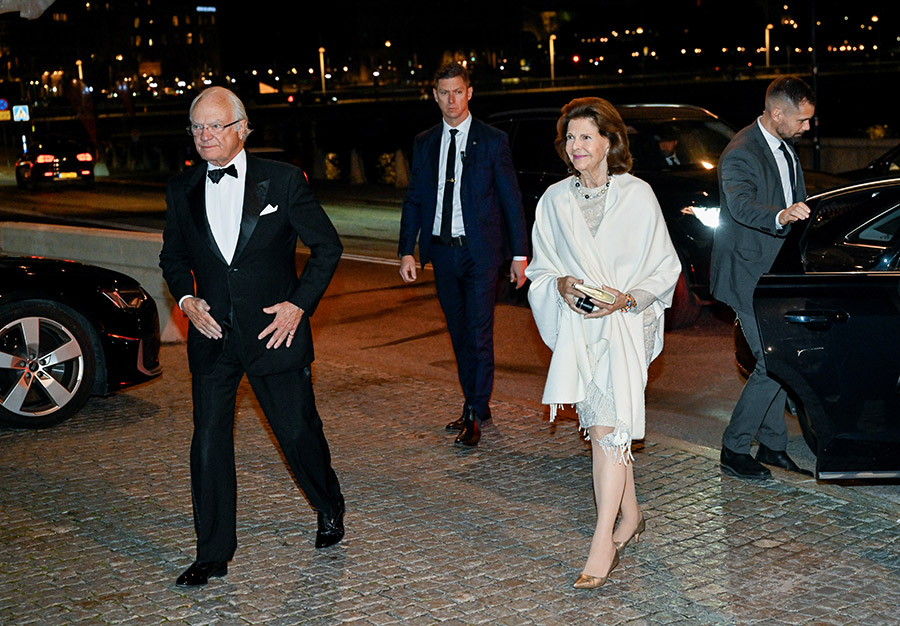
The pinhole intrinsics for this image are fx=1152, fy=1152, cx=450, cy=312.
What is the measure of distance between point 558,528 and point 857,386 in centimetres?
148

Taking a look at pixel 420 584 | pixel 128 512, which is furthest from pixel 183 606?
pixel 128 512

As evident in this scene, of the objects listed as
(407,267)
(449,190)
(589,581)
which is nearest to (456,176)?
(449,190)

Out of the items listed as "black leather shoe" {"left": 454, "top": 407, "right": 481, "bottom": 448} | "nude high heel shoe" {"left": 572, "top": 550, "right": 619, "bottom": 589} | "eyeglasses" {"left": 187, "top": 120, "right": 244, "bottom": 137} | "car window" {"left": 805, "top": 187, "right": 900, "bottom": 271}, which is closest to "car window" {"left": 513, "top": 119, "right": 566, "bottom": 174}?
"black leather shoe" {"left": 454, "top": 407, "right": 481, "bottom": 448}

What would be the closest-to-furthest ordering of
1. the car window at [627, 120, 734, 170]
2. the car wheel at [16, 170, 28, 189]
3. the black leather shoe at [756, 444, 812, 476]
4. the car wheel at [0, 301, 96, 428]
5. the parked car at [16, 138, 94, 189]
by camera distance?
the black leather shoe at [756, 444, 812, 476] → the car wheel at [0, 301, 96, 428] → the car window at [627, 120, 734, 170] → the parked car at [16, 138, 94, 189] → the car wheel at [16, 170, 28, 189]

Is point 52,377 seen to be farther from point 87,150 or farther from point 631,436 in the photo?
point 87,150

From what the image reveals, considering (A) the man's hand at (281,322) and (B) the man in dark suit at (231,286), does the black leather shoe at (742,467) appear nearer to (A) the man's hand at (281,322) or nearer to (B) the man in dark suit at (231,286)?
(B) the man in dark suit at (231,286)

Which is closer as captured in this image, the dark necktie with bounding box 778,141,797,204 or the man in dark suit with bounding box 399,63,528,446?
the dark necktie with bounding box 778,141,797,204

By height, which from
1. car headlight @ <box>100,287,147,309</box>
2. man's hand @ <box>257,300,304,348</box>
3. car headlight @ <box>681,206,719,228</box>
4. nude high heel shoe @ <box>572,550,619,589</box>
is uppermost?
man's hand @ <box>257,300,304,348</box>

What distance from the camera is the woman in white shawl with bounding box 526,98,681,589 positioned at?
450 centimetres

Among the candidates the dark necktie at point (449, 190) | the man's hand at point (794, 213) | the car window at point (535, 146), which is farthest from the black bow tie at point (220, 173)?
the car window at point (535, 146)

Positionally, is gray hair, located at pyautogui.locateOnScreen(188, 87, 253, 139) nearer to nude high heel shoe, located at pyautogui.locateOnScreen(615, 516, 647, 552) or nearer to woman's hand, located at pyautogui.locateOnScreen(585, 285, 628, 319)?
woman's hand, located at pyautogui.locateOnScreen(585, 285, 628, 319)

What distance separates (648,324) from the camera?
468cm

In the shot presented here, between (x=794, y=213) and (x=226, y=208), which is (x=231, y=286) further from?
(x=794, y=213)

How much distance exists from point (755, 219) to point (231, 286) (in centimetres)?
263
